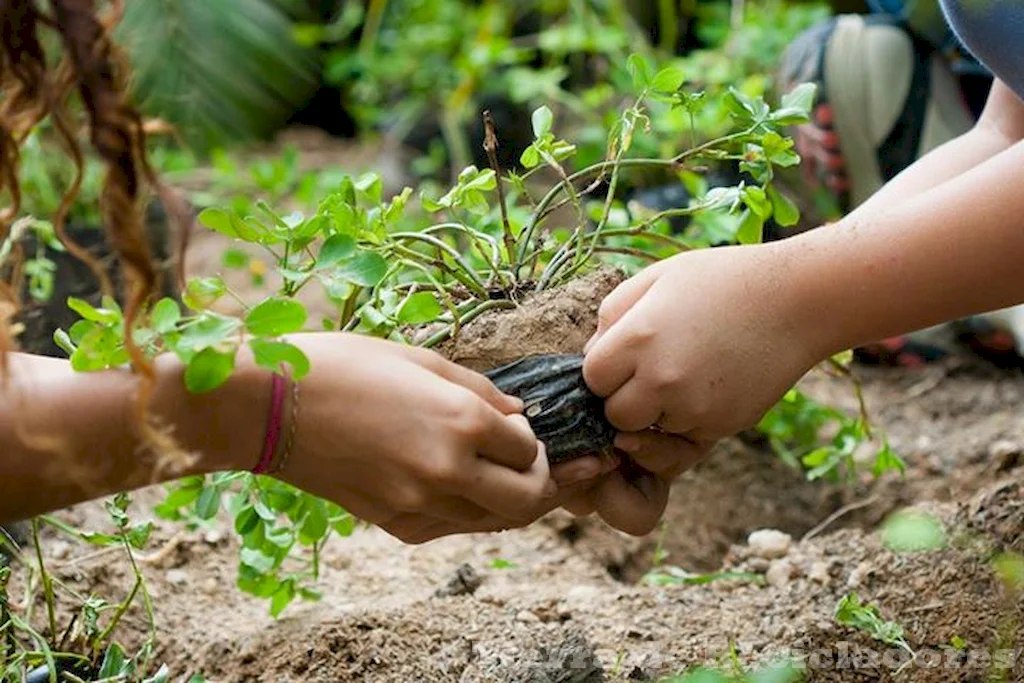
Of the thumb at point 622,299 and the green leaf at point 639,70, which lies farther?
the green leaf at point 639,70

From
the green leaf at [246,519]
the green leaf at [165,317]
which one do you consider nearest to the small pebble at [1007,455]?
the green leaf at [246,519]

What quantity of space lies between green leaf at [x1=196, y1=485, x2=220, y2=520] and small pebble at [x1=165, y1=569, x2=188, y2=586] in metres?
0.34

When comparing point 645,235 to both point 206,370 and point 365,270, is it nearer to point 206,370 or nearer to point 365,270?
point 365,270

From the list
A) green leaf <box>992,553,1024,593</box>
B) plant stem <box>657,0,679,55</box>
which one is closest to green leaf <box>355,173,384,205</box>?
green leaf <box>992,553,1024,593</box>

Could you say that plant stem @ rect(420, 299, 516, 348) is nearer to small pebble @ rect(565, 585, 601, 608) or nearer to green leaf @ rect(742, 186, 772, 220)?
green leaf @ rect(742, 186, 772, 220)

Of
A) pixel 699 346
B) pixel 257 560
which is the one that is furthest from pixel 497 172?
pixel 257 560

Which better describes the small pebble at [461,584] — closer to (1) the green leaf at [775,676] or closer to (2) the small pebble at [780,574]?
(2) the small pebble at [780,574]

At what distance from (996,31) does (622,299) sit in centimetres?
50

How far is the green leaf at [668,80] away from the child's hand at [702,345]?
21 centimetres

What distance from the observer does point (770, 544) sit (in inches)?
68.9

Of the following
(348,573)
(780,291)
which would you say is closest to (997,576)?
(780,291)

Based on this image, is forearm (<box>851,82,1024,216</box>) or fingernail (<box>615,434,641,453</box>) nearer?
fingernail (<box>615,434,641,453</box>)

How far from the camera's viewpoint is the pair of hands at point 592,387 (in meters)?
1.11

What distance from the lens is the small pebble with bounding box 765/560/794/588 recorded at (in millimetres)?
1639
